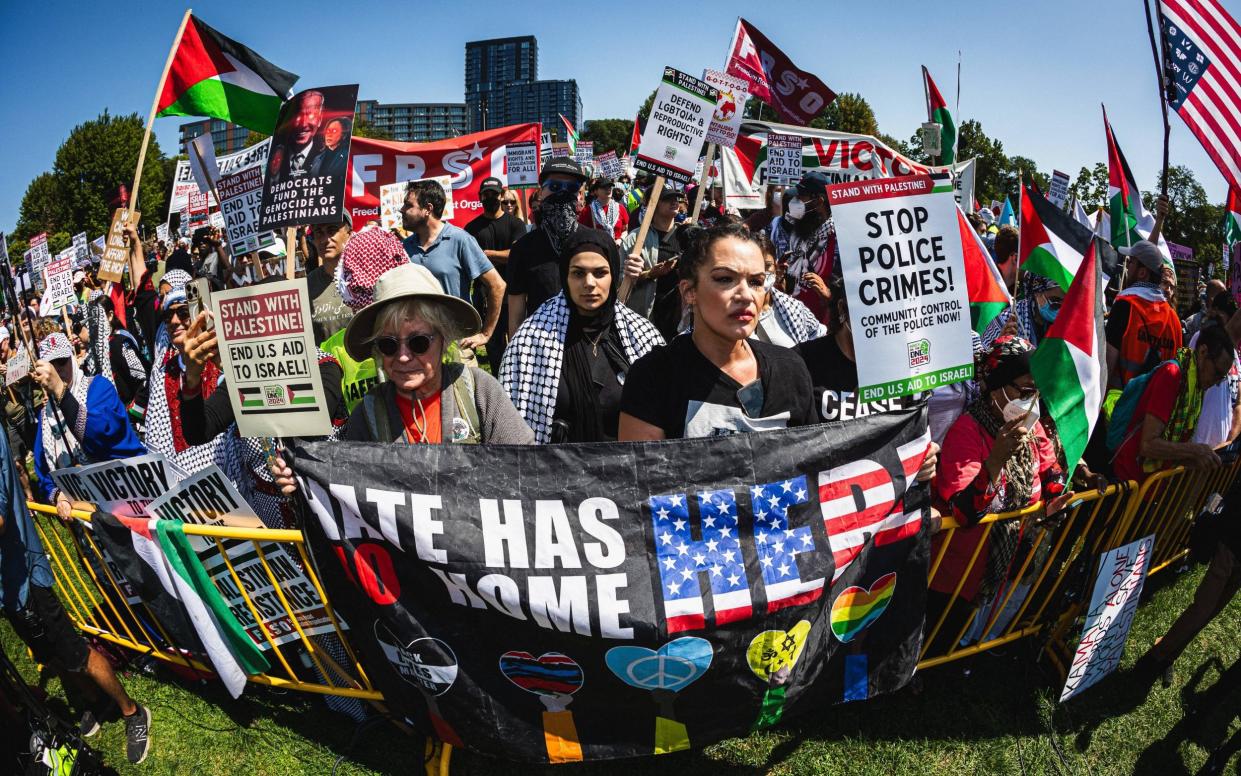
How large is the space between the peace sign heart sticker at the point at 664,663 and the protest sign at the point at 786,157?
30.4 ft

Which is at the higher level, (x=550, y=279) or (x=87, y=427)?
(x=550, y=279)

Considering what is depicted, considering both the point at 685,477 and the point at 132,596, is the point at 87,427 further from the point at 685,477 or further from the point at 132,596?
the point at 685,477

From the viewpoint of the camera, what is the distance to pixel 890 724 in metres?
3.85

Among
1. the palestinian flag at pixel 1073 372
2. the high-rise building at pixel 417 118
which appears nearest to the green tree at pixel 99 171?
the palestinian flag at pixel 1073 372

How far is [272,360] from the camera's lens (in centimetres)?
312

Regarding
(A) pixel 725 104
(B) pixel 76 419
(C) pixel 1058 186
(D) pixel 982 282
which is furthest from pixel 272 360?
(C) pixel 1058 186

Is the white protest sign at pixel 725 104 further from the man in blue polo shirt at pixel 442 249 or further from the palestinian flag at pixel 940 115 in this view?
the palestinian flag at pixel 940 115

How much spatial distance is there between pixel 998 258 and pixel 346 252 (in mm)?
6655

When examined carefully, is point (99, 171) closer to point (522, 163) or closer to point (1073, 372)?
point (522, 163)

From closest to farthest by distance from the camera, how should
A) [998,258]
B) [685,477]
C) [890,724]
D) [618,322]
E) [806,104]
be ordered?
[685,477] < [890,724] < [618,322] < [998,258] < [806,104]

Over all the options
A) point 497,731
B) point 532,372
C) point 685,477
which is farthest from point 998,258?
point 497,731

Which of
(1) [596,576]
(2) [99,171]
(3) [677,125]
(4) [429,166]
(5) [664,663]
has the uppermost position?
(2) [99,171]

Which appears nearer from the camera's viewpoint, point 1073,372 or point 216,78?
point 1073,372

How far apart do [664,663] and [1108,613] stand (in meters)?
2.35
